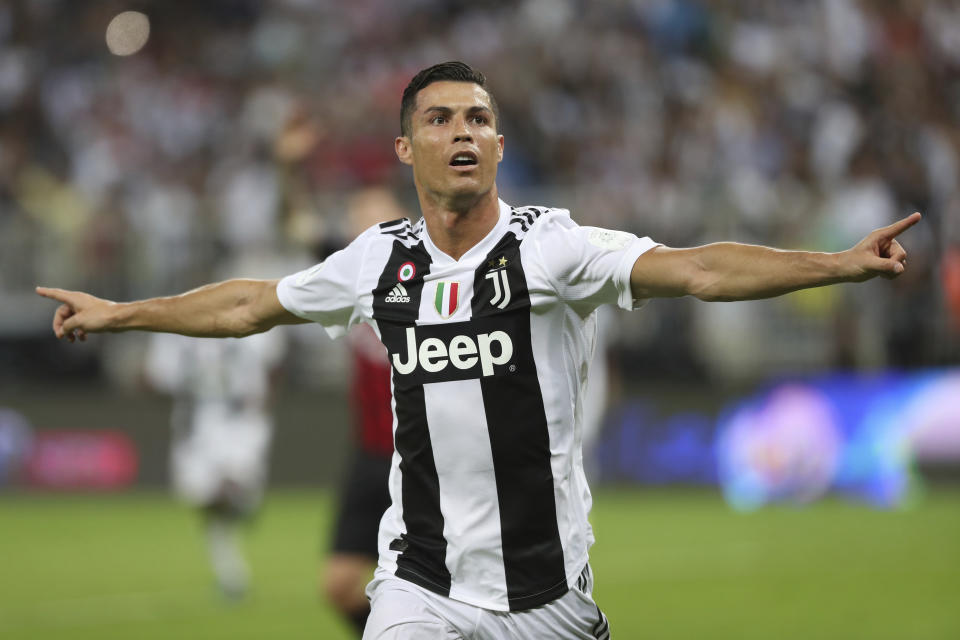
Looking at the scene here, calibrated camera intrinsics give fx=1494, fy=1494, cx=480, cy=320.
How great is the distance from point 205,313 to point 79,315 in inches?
18.7

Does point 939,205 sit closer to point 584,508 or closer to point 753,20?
point 753,20

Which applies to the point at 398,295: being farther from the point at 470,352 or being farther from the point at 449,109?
the point at 449,109

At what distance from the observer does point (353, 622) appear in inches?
295

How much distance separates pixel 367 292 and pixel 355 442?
2.81 m

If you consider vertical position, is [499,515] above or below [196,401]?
below

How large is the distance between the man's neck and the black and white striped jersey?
4 cm

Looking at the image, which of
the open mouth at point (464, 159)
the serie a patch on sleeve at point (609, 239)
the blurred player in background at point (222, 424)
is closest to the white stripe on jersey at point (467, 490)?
the serie a patch on sleeve at point (609, 239)

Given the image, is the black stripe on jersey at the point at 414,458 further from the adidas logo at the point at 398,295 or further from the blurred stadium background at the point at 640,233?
the blurred stadium background at the point at 640,233

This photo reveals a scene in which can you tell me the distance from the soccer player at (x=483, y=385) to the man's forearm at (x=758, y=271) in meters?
0.18

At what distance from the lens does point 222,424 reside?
1252cm

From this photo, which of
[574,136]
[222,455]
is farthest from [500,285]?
[574,136]

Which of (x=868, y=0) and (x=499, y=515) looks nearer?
(x=499, y=515)

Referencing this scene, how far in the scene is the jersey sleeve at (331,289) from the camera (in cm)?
509

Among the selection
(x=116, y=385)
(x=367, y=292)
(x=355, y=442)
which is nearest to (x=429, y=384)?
(x=367, y=292)
